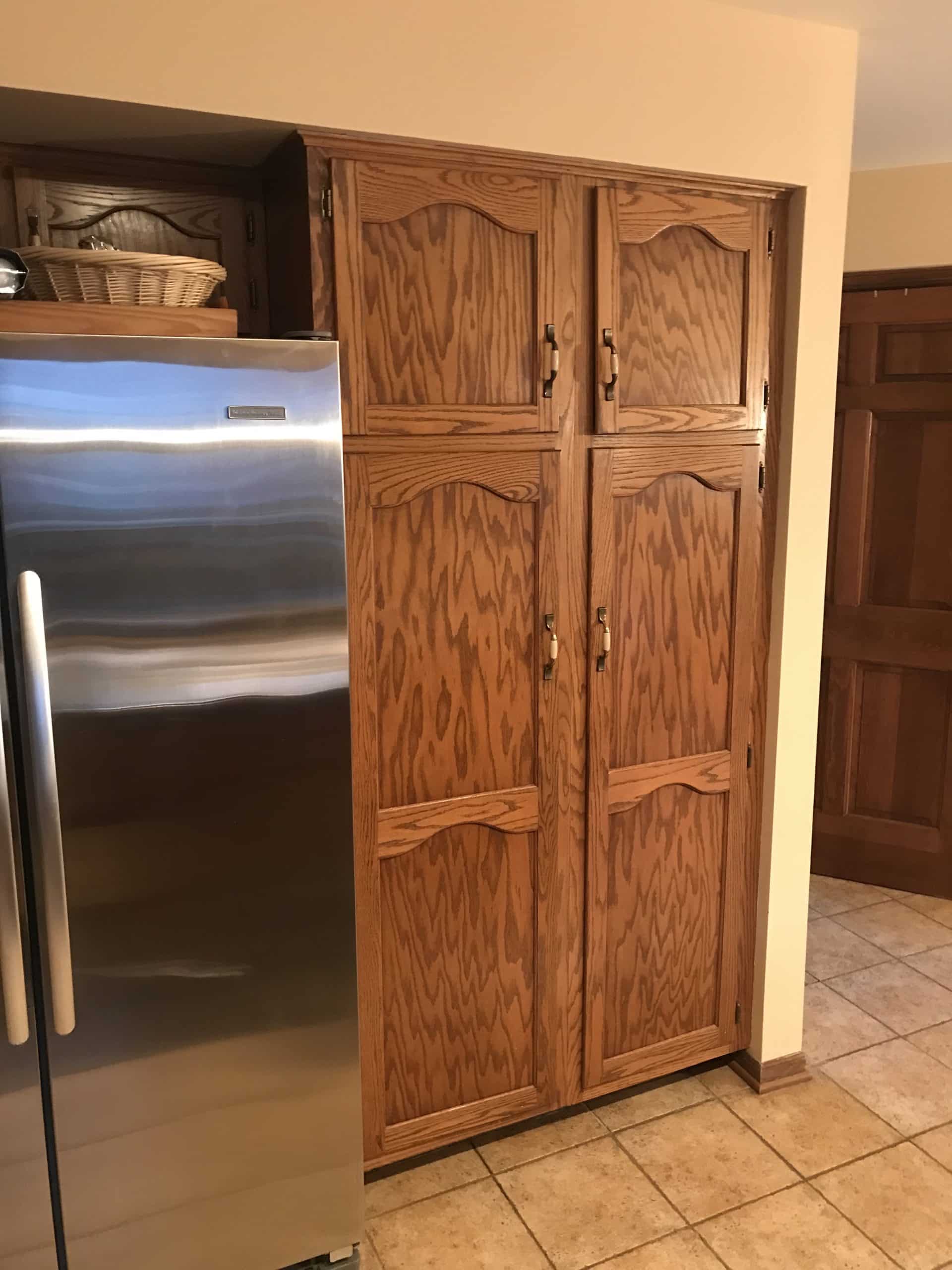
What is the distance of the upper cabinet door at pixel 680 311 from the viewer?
210 centimetres

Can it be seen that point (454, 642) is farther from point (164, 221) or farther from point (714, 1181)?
point (714, 1181)

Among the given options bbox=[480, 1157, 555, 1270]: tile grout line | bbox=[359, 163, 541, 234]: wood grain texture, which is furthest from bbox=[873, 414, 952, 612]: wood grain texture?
bbox=[480, 1157, 555, 1270]: tile grout line

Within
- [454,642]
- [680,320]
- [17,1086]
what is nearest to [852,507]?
[680,320]

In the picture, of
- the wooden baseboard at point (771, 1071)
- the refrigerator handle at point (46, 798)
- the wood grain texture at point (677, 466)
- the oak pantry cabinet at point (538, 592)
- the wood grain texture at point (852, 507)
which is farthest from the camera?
the wood grain texture at point (852, 507)

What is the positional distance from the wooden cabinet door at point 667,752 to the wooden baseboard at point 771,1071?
0.12m

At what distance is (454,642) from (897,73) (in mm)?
1715

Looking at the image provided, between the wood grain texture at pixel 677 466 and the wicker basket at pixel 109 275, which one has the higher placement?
the wicker basket at pixel 109 275

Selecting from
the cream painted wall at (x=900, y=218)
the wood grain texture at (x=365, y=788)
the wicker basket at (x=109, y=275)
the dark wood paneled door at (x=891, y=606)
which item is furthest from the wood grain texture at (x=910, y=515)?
the wicker basket at (x=109, y=275)

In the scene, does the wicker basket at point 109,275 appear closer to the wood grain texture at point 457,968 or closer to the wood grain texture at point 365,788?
the wood grain texture at point 365,788

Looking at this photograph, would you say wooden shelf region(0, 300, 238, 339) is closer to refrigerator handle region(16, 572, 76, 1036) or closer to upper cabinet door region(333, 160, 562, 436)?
upper cabinet door region(333, 160, 562, 436)

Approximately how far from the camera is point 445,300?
1974 millimetres

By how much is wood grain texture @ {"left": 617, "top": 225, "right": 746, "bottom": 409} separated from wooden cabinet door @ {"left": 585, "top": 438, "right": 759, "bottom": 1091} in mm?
125

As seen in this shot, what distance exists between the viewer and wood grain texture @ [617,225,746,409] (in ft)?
7.03

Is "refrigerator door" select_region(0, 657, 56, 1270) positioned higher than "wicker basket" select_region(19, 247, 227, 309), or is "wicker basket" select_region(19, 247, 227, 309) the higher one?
"wicker basket" select_region(19, 247, 227, 309)
